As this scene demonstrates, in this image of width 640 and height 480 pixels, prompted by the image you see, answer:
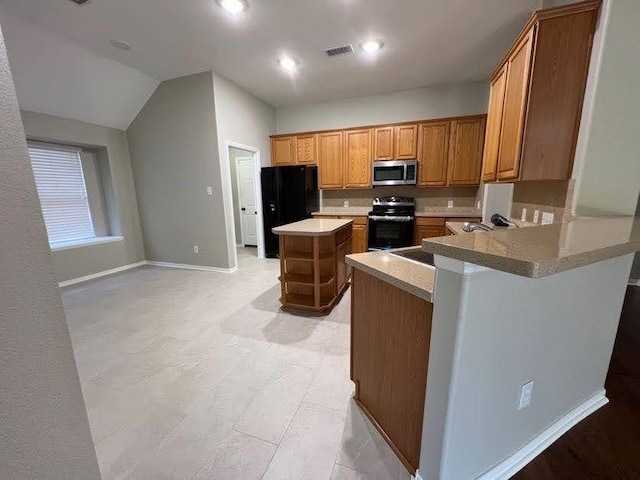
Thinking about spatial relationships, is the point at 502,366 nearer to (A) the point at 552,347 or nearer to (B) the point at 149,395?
(A) the point at 552,347

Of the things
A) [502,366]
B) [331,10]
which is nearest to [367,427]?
[502,366]

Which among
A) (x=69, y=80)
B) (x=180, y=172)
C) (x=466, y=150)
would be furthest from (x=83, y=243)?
(x=466, y=150)

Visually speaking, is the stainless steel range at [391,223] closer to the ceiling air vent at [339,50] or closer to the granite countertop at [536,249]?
the ceiling air vent at [339,50]

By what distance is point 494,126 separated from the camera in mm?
2547

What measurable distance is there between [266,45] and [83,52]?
2128 mm

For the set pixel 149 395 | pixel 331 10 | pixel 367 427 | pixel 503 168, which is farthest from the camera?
pixel 331 10

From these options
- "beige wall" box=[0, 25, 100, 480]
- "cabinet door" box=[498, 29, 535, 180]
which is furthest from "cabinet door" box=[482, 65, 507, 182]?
"beige wall" box=[0, 25, 100, 480]

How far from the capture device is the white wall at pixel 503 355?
884mm

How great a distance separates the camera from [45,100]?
3221mm

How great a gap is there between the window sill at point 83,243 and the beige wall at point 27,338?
4.06 metres

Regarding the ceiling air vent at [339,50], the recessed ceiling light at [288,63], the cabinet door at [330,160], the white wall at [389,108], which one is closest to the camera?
the ceiling air vent at [339,50]

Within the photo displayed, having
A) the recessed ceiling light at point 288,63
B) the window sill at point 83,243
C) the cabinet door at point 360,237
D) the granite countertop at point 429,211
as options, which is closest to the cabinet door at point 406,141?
the granite countertop at point 429,211

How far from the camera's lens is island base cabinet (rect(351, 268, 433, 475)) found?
1.08 meters

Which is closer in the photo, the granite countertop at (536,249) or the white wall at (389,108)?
the granite countertop at (536,249)
